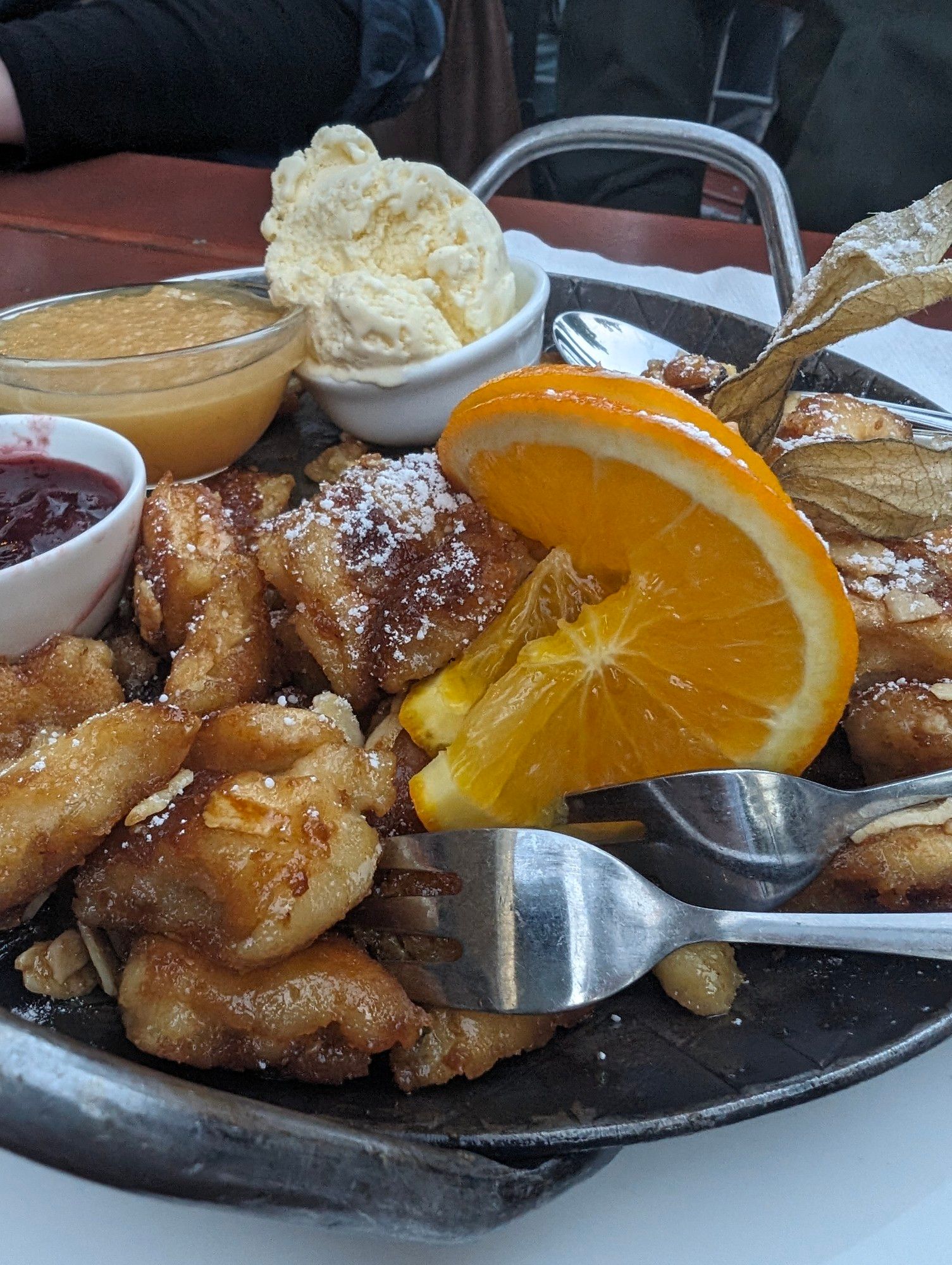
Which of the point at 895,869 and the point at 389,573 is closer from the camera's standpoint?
the point at 895,869

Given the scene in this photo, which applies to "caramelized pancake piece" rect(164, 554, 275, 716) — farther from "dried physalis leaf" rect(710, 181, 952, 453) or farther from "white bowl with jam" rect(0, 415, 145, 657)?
"dried physalis leaf" rect(710, 181, 952, 453)

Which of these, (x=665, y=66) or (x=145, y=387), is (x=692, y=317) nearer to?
(x=145, y=387)

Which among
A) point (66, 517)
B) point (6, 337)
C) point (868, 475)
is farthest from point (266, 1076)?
point (6, 337)

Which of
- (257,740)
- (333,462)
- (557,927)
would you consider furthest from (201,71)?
(557,927)

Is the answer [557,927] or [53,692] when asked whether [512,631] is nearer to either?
[557,927]

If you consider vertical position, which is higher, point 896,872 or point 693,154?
point 693,154

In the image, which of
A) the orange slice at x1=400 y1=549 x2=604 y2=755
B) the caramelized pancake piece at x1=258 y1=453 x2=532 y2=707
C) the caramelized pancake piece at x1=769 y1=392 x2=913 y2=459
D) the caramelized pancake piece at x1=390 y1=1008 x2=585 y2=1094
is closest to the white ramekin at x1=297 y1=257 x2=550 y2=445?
the caramelized pancake piece at x1=258 y1=453 x2=532 y2=707

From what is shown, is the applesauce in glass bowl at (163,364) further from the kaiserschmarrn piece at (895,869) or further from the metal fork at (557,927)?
the kaiserschmarrn piece at (895,869)
